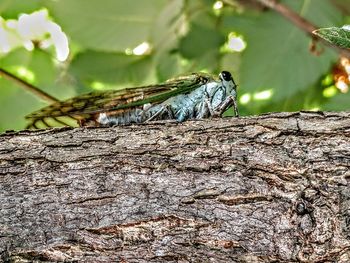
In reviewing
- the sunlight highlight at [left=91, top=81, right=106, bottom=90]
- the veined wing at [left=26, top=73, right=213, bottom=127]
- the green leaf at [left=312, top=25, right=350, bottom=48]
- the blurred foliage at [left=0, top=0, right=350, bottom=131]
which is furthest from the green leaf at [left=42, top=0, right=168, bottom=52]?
the green leaf at [left=312, top=25, right=350, bottom=48]

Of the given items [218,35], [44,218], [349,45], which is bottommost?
[44,218]

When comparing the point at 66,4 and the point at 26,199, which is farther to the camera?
the point at 66,4

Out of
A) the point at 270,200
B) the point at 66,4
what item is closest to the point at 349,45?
the point at 270,200

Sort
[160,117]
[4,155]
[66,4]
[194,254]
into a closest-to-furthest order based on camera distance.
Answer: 1. [194,254]
2. [4,155]
3. [160,117]
4. [66,4]

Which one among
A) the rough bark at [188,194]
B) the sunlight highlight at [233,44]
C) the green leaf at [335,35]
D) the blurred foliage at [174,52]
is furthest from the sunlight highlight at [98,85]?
the green leaf at [335,35]

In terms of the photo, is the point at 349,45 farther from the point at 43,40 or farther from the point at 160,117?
the point at 43,40
